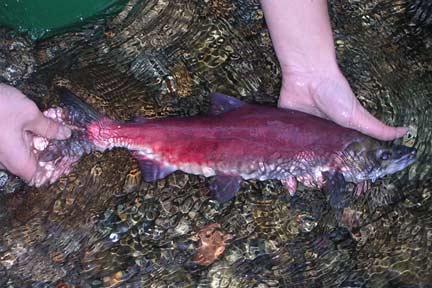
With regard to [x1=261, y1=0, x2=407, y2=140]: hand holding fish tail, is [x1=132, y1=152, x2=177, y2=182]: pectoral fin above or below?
below

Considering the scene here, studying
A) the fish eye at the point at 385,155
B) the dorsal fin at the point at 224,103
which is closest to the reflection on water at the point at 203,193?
the fish eye at the point at 385,155

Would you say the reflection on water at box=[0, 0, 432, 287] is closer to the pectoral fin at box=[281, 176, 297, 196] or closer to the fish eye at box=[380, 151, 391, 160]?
the pectoral fin at box=[281, 176, 297, 196]

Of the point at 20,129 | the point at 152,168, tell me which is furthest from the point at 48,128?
the point at 152,168

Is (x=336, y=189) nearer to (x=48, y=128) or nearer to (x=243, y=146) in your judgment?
(x=243, y=146)

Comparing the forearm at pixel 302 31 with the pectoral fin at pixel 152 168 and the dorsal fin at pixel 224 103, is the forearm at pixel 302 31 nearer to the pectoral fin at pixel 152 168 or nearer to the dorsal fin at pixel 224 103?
the dorsal fin at pixel 224 103

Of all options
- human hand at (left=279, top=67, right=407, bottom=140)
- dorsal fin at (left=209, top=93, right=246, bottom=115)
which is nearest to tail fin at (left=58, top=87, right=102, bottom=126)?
dorsal fin at (left=209, top=93, right=246, bottom=115)
